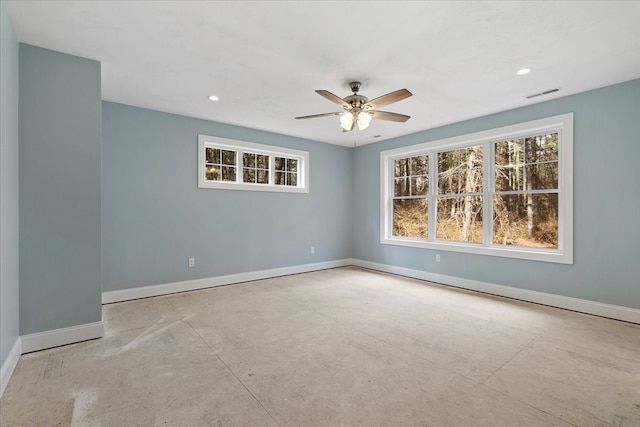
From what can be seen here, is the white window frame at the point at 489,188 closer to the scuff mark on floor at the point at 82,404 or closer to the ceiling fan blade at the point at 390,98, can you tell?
the ceiling fan blade at the point at 390,98

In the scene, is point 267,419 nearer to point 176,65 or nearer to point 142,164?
point 176,65

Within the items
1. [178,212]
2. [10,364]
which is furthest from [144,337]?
[178,212]

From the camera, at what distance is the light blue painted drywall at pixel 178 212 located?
13.2ft

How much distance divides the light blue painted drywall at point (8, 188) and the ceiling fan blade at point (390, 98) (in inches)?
115

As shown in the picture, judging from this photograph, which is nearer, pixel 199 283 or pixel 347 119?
pixel 347 119

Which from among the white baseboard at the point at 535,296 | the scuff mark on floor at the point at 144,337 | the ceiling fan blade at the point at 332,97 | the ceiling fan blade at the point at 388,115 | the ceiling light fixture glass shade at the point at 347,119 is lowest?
the scuff mark on floor at the point at 144,337

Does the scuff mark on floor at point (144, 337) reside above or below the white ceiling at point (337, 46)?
below

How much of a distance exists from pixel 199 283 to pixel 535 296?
4776 mm

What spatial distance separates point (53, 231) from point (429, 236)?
512 cm

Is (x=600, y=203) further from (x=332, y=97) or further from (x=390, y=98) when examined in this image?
(x=332, y=97)

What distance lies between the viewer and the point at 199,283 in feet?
15.2

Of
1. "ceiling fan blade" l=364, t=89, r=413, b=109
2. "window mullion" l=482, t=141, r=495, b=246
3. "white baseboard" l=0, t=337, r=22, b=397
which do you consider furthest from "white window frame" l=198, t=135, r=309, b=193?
"window mullion" l=482, t=141, r=495, b=246

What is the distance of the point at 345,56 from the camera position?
2.81 m

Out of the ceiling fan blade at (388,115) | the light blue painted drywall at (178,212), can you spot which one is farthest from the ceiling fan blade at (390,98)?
the light blue painted drywall at (178,212)
